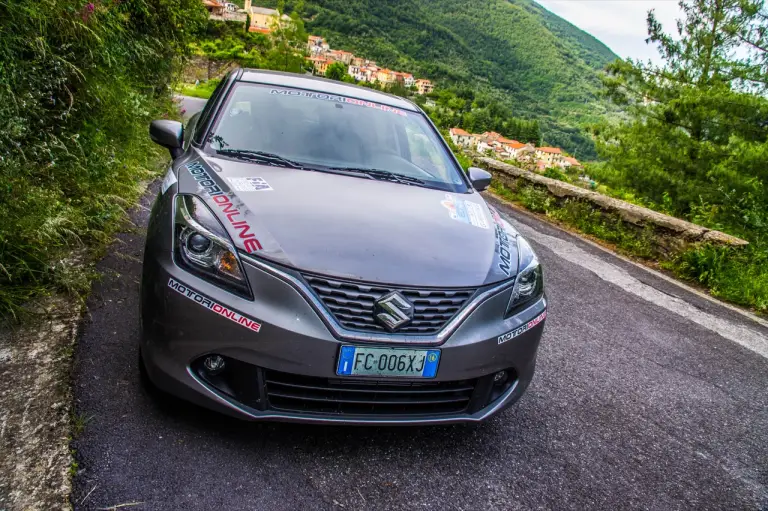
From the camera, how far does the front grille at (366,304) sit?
6.99 ft

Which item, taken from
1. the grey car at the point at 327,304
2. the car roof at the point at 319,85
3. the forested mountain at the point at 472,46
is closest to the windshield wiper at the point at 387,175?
the grey car at the point at 327,304

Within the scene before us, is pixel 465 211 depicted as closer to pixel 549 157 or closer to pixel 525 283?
pixel 525 283

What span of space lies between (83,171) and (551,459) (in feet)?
14.4

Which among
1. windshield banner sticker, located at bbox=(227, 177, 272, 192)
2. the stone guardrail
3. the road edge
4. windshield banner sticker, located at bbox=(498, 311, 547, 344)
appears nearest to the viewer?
windshield banner sticker, located at bbox=(498, 311, 547, 344)

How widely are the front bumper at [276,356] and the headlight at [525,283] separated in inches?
7.0

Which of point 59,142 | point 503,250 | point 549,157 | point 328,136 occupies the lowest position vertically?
point 549,157

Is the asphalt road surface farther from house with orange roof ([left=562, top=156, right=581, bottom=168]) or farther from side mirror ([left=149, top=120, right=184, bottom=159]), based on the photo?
house with orange roof ([left=562, top=156, right=581, bottom=168])

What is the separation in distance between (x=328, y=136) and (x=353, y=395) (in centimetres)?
180

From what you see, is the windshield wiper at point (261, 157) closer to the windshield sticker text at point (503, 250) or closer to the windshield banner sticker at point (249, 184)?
the windshield banner sticker at point (249, 184)

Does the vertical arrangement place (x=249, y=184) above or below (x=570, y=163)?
above

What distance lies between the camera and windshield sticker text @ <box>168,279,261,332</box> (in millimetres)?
2082

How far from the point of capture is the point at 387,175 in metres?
3.32

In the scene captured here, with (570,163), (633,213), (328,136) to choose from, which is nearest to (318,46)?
(570,163)

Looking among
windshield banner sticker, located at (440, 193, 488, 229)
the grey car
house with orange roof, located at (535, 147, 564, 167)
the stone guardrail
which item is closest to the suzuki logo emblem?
the grey car
